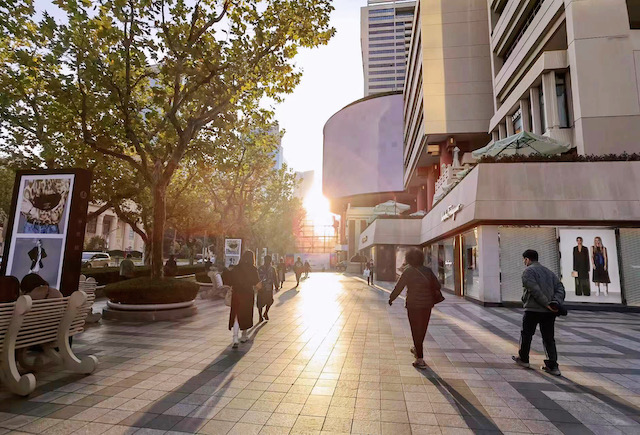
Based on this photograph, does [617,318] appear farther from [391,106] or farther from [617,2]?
[391,106]

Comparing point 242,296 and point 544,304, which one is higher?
point 544,304

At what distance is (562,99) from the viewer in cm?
1467

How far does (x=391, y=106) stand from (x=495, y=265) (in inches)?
1996

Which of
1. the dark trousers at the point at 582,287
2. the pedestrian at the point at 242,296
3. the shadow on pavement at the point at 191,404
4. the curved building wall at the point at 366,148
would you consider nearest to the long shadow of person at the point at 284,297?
the pedestrian at the point at 242,296

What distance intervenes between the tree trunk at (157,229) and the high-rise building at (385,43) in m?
97.9

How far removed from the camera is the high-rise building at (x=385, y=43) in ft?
325

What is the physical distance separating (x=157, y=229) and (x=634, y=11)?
69.1 ft

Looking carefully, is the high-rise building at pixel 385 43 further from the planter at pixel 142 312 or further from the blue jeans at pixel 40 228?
the blue jeans at pixel 40 228

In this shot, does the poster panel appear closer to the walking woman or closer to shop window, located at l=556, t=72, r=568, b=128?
the walking woman

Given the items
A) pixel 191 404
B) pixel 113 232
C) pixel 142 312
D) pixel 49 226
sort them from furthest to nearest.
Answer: pixel 113 232, pixel 142 312, pixel 49 226, pixel 191 404

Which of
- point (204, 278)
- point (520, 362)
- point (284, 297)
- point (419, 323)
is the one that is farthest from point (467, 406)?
point (204, 278)

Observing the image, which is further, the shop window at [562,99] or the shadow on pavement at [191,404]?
the shop window at [562,99]

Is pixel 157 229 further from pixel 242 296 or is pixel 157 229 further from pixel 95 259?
pixel 95 259

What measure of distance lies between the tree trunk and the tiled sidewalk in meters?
2.51
